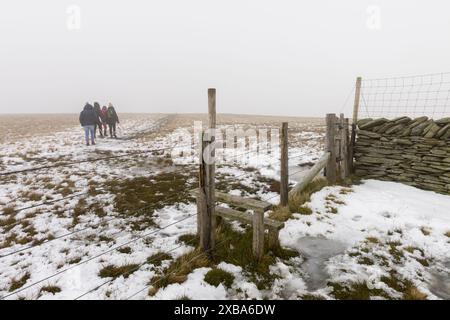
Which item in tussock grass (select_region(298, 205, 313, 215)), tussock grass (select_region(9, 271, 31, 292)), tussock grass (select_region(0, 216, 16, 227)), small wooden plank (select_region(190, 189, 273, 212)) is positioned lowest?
tussock grass (select_region(9, 271, 31, 292))

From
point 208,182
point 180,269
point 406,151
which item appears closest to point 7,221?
point 180,269

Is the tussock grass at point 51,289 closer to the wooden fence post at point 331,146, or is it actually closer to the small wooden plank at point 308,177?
the small wooden plank at point 308,177

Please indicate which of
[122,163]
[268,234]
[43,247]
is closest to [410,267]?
[268,234]

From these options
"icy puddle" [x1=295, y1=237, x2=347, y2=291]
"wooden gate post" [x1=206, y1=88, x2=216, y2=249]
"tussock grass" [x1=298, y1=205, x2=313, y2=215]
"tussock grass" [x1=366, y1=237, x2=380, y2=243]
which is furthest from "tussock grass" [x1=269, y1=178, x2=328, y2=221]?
"wooden gate post" [x1=206, y1=88, x2=216, y2=249]

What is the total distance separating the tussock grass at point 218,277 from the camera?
3.73 m

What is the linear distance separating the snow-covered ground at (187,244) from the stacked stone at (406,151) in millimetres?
388

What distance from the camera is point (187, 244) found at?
4.81 meters

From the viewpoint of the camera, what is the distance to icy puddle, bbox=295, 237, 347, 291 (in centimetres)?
382

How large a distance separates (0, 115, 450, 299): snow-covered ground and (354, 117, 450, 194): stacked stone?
39 cm

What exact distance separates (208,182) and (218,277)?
1.34 metres

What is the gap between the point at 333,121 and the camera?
7.68 m

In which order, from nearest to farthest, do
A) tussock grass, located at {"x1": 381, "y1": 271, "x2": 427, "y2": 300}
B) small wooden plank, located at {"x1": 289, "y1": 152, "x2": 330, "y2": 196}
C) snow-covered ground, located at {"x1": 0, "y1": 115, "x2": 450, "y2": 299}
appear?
tussock grass, located at {"x1": 381, "y1": 271, "x2": 427, "y2": 300} < snow-covered ground, located at {"x1": 0, "y1": 115, "x2": 450, "y2": 299} < small wooden plank, located at {"x1": 289, "y1": 152, "x2": 330, "y2": 196}

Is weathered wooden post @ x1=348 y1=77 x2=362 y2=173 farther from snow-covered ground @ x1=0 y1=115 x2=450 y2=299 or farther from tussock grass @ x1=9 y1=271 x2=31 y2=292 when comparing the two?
→ tussock grass @ x1=9 y1=271 x2=31 y2=292

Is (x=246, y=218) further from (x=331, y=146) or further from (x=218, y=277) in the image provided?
(x=331, y=146)
